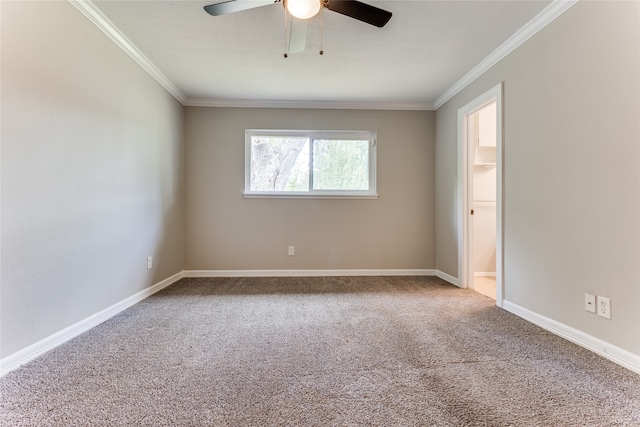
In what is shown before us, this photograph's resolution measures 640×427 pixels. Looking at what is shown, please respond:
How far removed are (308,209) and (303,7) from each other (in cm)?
240

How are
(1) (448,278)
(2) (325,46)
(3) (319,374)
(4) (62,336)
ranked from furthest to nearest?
(1) (448,278)
(2) (325,46)
(4) (62,336)
(3) (319,374)

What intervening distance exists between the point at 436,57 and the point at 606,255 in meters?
1.95

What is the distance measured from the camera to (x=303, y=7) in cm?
153

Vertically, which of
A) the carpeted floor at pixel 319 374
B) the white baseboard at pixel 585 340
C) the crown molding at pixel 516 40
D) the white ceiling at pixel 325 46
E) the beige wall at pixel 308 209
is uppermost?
the white ceiling at pixel 325 46

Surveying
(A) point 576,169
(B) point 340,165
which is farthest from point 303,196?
(A) point 576,169

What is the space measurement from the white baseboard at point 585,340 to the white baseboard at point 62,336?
10.2 feet

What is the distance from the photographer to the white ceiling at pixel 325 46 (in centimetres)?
196

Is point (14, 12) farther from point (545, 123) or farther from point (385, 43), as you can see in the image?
point (545, 123)

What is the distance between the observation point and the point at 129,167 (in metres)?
2.47

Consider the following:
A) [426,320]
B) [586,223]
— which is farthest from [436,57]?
[426,320]

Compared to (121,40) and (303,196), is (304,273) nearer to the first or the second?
(303,196)

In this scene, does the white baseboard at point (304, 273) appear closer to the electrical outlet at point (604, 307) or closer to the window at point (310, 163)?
the window at point (310, 163)

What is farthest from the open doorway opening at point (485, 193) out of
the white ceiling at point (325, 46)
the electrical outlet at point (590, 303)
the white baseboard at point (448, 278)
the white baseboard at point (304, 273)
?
the electrical outlet at point (590, 303)

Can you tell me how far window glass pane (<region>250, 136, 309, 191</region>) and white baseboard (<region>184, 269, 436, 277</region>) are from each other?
1.05 metres
